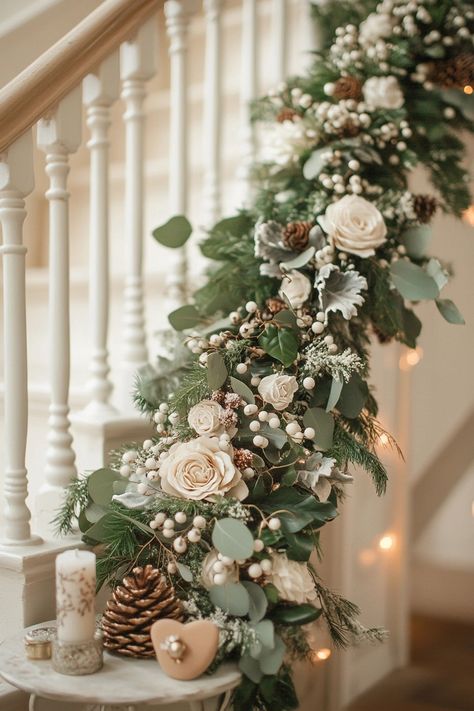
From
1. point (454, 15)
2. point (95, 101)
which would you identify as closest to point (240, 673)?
point (95, 101)

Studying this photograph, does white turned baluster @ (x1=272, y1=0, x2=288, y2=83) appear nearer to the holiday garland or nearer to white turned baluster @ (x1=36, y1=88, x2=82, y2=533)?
the holiday garland

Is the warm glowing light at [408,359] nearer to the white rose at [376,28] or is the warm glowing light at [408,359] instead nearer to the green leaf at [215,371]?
the white rose at [376,28]

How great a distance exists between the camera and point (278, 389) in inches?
48.4

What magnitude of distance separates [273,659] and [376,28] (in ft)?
4.38

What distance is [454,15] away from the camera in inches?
69.2

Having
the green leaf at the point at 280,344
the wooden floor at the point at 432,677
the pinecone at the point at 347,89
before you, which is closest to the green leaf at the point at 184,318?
the green leaf at the point at 280,344

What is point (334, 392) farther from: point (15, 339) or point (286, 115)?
point (286, 115)

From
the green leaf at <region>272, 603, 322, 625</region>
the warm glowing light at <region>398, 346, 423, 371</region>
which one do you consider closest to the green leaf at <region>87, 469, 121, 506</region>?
the green leaf at <region>272, 603, 322, 625</region>

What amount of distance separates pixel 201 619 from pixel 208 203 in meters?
1.05

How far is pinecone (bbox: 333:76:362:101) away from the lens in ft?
5.41

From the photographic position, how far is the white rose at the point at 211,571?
109 centimetres

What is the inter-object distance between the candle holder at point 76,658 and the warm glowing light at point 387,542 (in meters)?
1.68

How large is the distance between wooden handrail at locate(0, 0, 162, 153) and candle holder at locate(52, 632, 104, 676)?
746 mm

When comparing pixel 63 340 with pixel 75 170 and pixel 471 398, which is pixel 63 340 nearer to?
pixel 75 170
